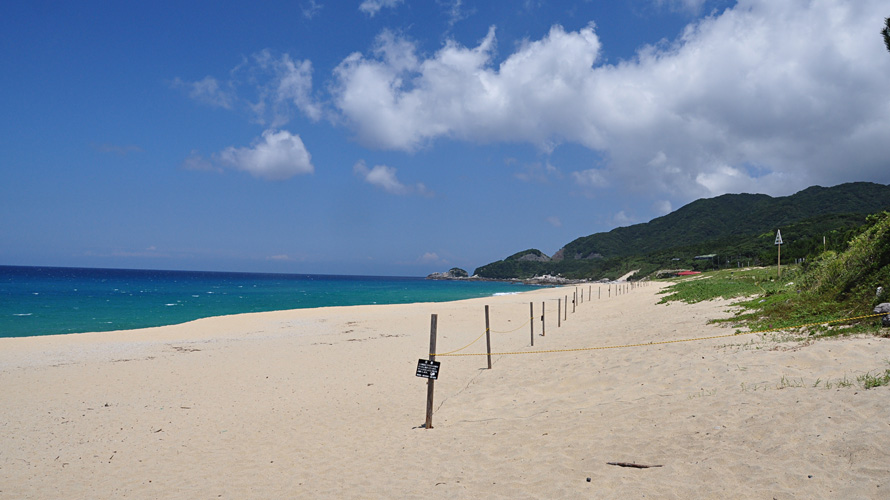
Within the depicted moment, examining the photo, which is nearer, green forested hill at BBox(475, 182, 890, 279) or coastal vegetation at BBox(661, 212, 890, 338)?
coastal vegetation at BBox(661, 212, 890, 338)

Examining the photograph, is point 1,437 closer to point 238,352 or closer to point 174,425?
point 174,425

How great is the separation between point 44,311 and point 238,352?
33.9 m

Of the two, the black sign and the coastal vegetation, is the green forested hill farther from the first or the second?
the black sign

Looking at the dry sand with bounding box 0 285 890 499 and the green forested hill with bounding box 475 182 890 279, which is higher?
the green forested hill with bounding box 475 182 890 279

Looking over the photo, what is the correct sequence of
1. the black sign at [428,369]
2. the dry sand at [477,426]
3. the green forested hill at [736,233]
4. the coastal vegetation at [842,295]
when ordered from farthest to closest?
the green forested hill at [736,233], the coastal vegetation at [842,295], the black sign at [428,369], the dry sand at [477,426]

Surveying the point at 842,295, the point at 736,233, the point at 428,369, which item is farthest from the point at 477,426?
the point at 736,233

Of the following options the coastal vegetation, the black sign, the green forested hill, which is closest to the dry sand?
the black sign

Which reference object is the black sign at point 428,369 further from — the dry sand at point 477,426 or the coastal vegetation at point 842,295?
the coastal vegetation at point 842,295

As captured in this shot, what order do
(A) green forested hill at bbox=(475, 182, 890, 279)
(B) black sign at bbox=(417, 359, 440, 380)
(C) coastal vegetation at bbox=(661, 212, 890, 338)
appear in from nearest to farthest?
(B) black sign at bbox=(417, 359, 440, 380) → (C) coastal vegetation at bbox=(661, 212, 890, 338) → (A) green forested hill at bbox=(475, 182, 890, 279)

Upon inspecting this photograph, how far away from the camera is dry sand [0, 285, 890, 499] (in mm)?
5102

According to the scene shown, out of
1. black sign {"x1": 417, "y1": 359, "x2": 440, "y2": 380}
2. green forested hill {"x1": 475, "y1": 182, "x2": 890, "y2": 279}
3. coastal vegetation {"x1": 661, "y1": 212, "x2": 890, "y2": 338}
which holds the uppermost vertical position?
green forested hill {"x1": 475, "y1": 182, "x2": 890, "y2": 279}

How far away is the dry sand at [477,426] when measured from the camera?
5.10m

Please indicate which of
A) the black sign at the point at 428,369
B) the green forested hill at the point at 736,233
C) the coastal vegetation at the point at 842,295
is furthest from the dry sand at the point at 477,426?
the green forested hill at the point at 736,233

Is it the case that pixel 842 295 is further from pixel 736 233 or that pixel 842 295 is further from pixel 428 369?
pixel 736 233
